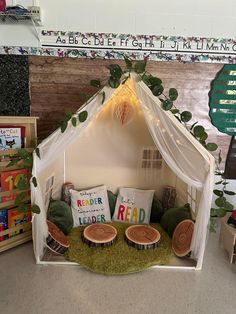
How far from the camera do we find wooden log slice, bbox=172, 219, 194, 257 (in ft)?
7.10

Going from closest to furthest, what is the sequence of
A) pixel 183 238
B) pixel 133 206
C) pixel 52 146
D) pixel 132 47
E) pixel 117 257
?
pixel 52 146 < pixel 117 257 < pixel 183 238 < pixel 132 47 < pixel 133 206

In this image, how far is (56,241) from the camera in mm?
2170

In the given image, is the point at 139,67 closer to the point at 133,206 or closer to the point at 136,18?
the point at 136,18

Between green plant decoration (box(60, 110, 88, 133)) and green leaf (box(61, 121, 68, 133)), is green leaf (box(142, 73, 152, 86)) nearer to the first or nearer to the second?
green plant decoration (box(60, 110, 88, 133))

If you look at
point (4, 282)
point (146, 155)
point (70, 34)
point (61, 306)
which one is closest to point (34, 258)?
point (4, 282)

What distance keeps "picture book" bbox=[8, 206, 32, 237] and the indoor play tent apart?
0.21 metres

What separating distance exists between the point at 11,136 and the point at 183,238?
171 cm

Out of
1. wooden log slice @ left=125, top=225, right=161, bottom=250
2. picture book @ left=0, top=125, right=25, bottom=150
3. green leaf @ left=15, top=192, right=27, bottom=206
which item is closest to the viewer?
green leaf @ left=15, top=192, right=27, bottom=206

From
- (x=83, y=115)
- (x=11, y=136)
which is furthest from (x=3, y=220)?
(x=83, y=115)

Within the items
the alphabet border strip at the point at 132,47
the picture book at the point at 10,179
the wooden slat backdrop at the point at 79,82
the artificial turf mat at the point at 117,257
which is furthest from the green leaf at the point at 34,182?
the alphabet border strip at the point at 132,47

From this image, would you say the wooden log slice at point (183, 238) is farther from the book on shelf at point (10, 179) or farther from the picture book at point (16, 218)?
the book on shelf at point (10, 179)

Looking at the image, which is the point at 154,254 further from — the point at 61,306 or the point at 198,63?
the point at 198,63

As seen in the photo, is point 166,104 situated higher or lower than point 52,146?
higher

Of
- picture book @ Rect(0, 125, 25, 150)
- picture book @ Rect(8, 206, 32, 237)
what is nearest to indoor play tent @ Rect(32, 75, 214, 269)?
picture book @ Rect(8, 206, 32, 237)
